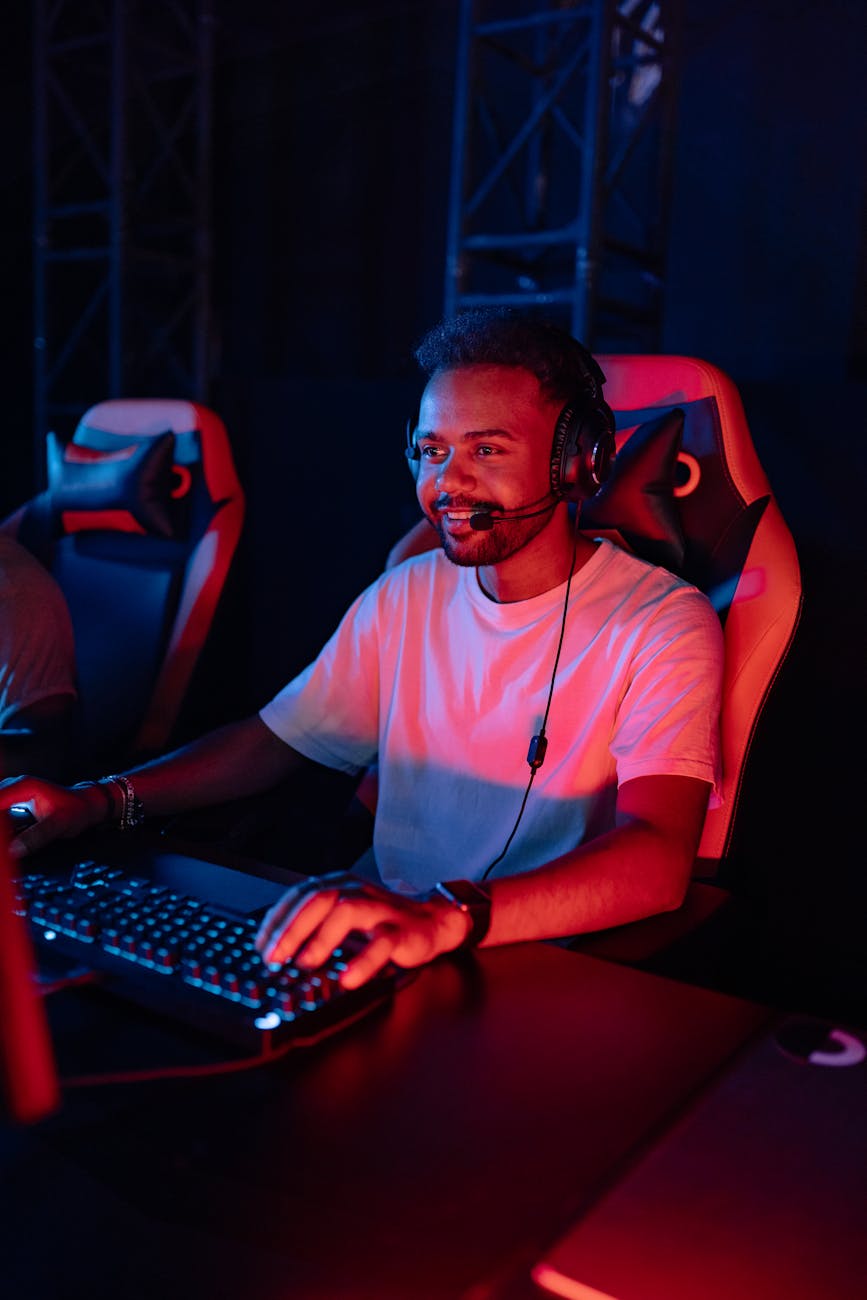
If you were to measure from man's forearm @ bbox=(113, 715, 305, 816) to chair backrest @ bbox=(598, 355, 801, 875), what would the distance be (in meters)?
0.56

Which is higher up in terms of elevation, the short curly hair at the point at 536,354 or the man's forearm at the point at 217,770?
the short curly hair at the point at 536,354

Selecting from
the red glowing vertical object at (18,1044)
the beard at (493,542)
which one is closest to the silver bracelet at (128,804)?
the beard at (493,542)

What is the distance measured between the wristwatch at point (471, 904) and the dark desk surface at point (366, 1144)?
2.5 inches

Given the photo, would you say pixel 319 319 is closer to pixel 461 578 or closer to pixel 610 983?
pixel 461 578

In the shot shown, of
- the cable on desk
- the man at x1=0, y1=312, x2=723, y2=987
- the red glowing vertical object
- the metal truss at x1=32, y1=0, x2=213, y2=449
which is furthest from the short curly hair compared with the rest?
the metal truss at x1=32, y1=0, x2=213, y2=449

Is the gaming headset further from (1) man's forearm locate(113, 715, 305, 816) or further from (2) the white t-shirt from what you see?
(1) man's forearm locate(113, 715, 305, 816)

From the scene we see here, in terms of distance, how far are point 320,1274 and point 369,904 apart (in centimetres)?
30

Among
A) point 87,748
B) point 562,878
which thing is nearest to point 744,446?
point 562,878

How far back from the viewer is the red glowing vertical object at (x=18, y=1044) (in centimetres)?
41

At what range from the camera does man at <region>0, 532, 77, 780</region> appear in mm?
1632

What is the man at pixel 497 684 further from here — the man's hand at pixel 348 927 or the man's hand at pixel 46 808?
the man's hand at pixel 348 927

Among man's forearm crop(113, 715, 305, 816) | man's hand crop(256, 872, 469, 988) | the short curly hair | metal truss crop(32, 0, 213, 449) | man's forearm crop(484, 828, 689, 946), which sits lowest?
man's forearm crop(113, 715, 305, 816)

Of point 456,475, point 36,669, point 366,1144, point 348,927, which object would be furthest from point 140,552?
point 366,1144

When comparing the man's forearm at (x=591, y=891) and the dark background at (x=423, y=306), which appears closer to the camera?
the man's forearm at (x=591, y=891)
